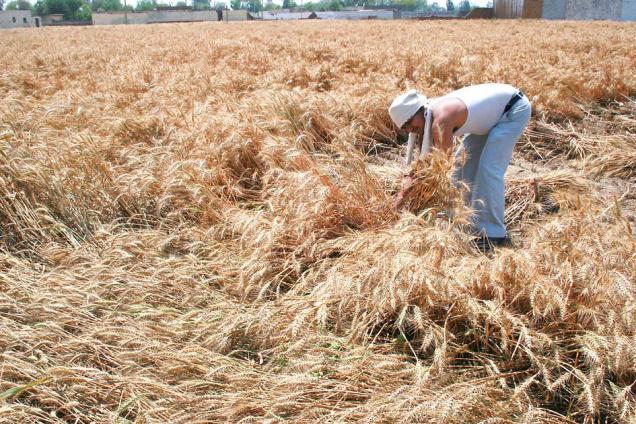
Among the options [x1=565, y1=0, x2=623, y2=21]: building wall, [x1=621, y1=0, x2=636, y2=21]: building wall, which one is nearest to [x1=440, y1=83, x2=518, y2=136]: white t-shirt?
[x1=565, y1=0, x2=623, y2=21]: building wall

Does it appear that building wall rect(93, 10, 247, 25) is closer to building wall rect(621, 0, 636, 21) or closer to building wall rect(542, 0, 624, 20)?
building wall rect(542, 0, 624, 20)

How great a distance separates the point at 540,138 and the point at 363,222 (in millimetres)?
3391

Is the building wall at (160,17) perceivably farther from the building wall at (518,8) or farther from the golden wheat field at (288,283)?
the golden wheat field at (288,283)

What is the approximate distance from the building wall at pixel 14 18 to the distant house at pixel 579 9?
223 feet

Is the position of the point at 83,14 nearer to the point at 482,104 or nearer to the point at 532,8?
the point at 532,8

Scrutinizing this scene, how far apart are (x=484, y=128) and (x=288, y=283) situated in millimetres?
1916

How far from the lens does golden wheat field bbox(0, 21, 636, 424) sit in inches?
85.9

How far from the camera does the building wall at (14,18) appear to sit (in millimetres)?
79250

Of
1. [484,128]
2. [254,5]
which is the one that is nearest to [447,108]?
[484,128]

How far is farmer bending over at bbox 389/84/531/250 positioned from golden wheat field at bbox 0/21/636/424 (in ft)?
1.19

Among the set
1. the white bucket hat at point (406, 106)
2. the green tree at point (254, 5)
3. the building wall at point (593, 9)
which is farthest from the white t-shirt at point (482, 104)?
the green tree at point (254, 5)

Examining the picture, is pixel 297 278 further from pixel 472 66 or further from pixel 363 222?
pixel 472 66

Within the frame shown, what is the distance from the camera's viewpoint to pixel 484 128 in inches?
159

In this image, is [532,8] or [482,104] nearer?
[482,104]
